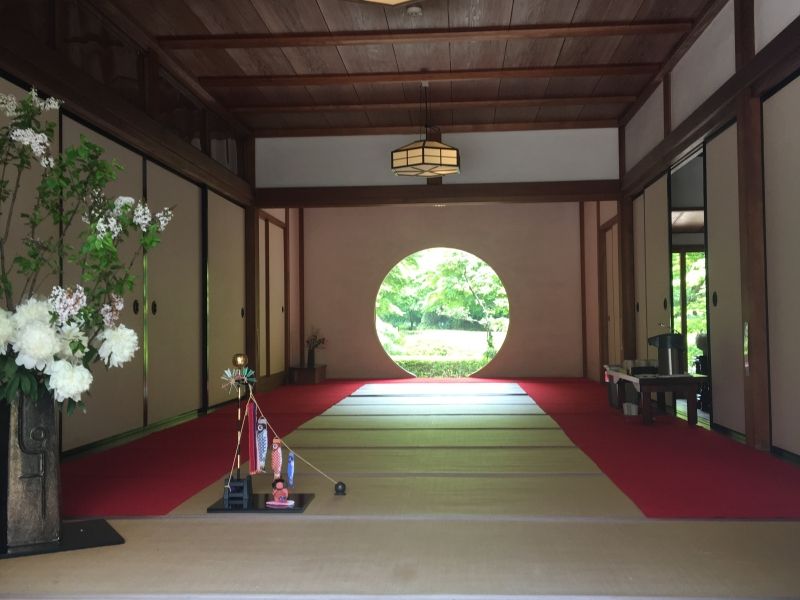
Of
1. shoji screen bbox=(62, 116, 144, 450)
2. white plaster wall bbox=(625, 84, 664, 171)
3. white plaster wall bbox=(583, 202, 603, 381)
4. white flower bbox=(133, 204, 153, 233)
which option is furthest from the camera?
white plaster wall bbox=(583, 202, 603, 381)

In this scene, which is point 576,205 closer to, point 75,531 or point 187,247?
point 187,247

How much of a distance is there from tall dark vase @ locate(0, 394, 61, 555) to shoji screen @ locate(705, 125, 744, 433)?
3730 mm

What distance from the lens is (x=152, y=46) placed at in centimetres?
520

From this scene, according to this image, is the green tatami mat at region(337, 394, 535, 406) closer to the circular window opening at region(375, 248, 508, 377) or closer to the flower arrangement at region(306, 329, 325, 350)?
the flower arrangement at region(306, 329, 325, 350)

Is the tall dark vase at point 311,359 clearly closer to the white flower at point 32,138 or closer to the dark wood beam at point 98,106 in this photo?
the dark wood beam at point 98,106

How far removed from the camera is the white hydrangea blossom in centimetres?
229

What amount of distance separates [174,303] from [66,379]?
3590 millimetres

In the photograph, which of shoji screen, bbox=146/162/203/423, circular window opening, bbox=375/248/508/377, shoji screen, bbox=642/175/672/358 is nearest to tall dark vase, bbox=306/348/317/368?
shoji screen, bbox=146/162/203/423

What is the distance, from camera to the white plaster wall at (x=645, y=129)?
613 cm

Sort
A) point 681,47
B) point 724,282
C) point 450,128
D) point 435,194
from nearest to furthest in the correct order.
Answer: point 724,282, point 681,47, point 450,128, point 435,194

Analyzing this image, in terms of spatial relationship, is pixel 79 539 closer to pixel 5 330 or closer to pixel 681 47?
pixel 5 330

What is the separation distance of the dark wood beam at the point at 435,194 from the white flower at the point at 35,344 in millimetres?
5597

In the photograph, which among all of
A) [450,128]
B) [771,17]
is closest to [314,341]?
[450,128]

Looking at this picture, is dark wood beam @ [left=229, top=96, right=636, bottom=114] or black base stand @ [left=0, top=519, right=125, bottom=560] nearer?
black base stand @ [left=0, top=519, right=125, bottom=560]
